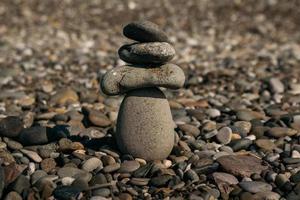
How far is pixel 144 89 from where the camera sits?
18.1 feet

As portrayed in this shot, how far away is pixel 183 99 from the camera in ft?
27.3

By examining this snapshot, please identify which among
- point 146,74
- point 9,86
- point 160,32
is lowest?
point 9,86

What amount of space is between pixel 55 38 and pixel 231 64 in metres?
5.01

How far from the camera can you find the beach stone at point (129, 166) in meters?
5.24

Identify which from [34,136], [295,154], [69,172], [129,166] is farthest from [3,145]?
[295,154]

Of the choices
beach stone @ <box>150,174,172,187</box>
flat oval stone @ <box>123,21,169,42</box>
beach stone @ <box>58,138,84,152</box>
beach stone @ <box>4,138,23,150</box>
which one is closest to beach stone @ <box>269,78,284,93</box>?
flat oval stone @ <box>123,21,169,42</box>

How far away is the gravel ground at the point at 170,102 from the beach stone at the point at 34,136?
0.04 ft

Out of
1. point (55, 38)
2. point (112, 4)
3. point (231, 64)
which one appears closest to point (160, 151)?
point (231, 64)

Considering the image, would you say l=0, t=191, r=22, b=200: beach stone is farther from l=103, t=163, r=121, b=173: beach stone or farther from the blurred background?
the blurred background

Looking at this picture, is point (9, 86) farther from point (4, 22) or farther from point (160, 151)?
point (4, 22)

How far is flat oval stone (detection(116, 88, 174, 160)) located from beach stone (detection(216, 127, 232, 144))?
3.18 feet

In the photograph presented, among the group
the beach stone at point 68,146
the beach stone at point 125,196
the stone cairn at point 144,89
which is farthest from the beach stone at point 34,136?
the beach stone at point 125,196

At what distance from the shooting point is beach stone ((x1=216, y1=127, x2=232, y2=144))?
20.7 feet

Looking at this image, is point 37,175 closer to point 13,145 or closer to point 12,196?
point 12,196
